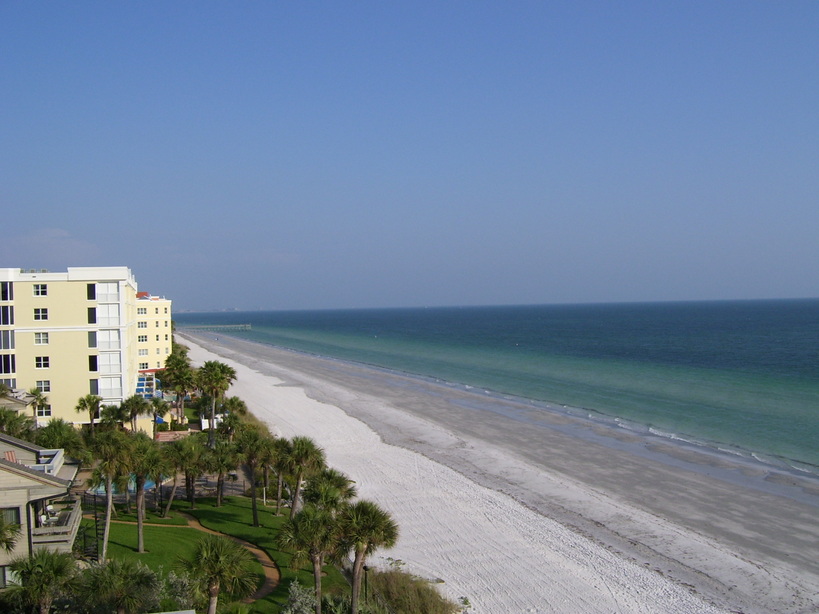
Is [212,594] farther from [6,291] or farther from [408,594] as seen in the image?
[6,291]

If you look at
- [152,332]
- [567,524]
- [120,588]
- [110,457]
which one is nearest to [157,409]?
[110,457]

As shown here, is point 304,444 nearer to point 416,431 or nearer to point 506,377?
point 416,431

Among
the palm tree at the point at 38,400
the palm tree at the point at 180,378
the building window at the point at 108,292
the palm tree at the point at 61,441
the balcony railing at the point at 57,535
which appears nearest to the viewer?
the balcony railing at the point at 57,535

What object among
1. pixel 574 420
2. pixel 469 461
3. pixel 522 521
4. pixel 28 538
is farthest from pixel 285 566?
pixel 574 420

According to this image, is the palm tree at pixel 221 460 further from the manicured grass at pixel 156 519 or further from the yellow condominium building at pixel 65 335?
the yellow condominium building at pixel 65 335

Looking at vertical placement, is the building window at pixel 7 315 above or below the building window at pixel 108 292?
below

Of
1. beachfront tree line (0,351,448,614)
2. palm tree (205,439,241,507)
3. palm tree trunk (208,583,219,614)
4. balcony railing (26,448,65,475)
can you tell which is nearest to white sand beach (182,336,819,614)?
beachfront tree line (0,351,448,614)

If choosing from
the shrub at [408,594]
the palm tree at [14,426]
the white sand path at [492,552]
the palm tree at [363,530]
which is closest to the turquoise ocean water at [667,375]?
the white sand path at [492,552]
